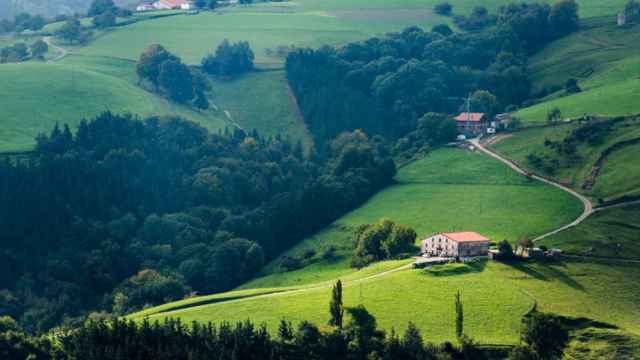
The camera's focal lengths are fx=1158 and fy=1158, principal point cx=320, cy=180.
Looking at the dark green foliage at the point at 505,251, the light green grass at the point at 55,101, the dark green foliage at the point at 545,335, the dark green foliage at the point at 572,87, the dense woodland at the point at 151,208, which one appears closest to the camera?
the dark green foliage at the point at 545,335

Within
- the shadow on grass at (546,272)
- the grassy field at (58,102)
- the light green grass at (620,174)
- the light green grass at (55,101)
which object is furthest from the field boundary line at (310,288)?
the grassy field at (58,102)

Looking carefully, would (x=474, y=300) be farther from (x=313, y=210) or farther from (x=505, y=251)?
(x=313, y=210)

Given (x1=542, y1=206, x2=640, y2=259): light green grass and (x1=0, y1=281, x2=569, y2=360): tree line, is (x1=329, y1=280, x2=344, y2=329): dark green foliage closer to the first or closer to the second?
(x1=0, y1=281, x2=569, y2=360): tree line

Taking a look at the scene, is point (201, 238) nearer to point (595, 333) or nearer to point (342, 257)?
point (342, 257)

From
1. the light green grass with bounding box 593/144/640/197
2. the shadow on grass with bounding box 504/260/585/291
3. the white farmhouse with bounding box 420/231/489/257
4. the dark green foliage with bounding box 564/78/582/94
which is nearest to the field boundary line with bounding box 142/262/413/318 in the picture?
the white farmhouse with bounding box 420/231/489/257

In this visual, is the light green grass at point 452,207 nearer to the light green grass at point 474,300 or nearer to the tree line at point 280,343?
the light green grass at point 474,300

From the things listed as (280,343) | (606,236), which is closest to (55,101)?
(280,343)
